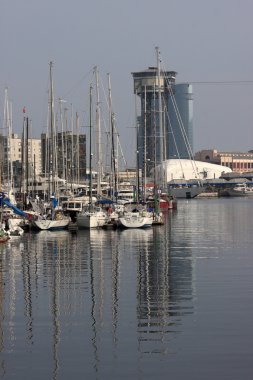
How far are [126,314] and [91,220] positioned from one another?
42.4 metres

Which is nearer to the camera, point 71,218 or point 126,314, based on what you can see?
point 126,314

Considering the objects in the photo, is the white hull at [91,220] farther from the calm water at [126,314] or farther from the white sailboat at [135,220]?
the calm water at [126,314]

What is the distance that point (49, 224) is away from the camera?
6669 cm

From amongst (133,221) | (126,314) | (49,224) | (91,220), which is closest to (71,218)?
(91,220)

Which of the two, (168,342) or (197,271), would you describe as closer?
(168,342)

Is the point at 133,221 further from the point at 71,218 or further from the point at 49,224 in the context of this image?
the point at 49,224

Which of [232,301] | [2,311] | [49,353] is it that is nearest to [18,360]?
[49,353]

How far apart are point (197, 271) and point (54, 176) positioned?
38.7m

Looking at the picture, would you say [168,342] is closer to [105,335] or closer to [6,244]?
[105,335]

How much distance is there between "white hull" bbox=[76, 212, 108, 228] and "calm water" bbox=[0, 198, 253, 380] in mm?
19762

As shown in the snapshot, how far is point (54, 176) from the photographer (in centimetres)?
7525

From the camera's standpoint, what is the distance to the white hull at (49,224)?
218 feet

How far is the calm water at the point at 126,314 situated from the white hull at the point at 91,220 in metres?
19.8

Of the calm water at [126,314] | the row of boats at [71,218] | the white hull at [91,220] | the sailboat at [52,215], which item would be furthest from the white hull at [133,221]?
the calm water at [126,314]
